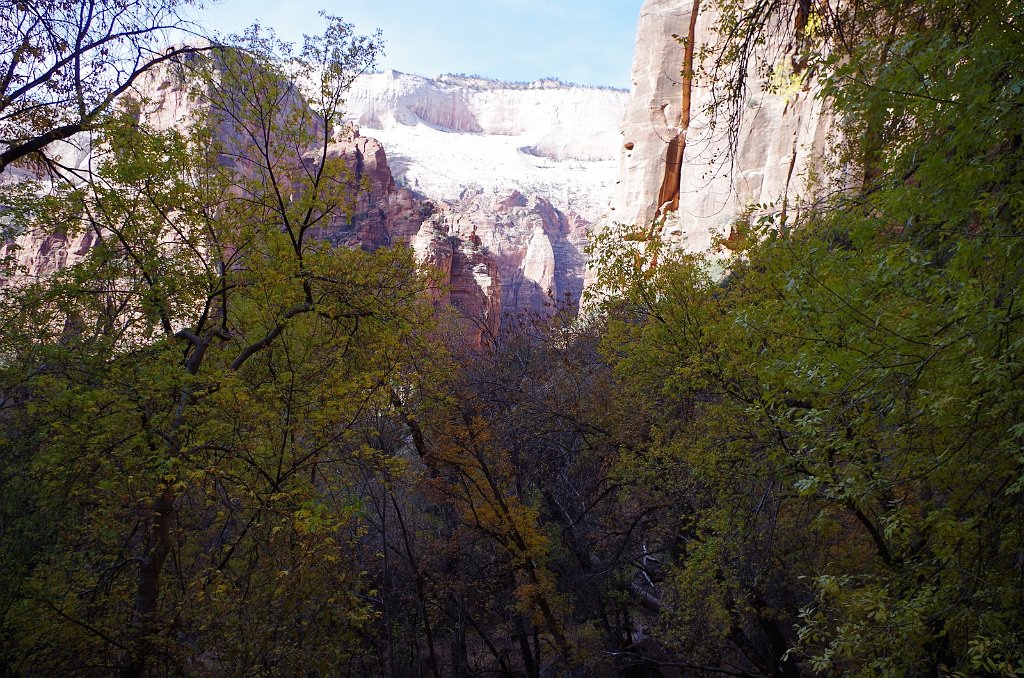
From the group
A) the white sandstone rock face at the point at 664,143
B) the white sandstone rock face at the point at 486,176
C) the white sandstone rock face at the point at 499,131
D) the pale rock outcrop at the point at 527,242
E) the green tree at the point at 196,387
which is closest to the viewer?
the green tree at the point at 196,387

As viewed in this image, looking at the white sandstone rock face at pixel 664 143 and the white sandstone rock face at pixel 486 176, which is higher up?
the white sandstone rock face at pixel 486 176

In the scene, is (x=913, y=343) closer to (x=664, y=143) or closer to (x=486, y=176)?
(x=664, y=143)

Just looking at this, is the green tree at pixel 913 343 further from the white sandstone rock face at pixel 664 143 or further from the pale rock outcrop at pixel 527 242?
the pale rock outcrop at pixel 527 242

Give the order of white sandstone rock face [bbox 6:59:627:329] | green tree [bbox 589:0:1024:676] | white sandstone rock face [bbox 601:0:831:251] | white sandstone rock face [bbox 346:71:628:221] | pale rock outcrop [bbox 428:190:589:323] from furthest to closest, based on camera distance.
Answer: white sandstone rock face [bbox 346:71:628:221], pale rock outcrop [bbox 428:190:589:323], white sandstone rock face [bbox 6:59:627:329], white sandstone rock face [bbox 601:0:831:251], green tree [bbox 589:0:1024:676]

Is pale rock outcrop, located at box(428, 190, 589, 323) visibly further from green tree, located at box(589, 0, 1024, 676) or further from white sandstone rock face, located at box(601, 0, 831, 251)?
green tree, located at box(589, 0, 1024, 676)

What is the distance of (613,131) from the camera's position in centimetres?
14138

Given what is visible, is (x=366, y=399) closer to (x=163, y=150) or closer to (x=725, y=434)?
(x=163, y=150)

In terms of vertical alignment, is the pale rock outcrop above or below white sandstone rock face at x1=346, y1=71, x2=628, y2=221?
below

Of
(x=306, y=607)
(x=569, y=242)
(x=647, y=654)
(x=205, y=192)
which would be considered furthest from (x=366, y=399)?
(x=569, y=242)

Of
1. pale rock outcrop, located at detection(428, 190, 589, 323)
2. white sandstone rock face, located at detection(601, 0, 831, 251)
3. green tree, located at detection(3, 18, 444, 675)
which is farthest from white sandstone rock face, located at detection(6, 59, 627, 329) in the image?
green tree, located at detection(3, 18, 444, 675)

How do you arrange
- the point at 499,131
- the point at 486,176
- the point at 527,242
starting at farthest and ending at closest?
the point at 499,131, the point at 486,176, the point at 527,242

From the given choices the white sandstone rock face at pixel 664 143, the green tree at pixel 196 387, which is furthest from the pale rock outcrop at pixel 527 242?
the green tree at pixel 196 387

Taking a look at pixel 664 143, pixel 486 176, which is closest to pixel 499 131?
pixel 486 176

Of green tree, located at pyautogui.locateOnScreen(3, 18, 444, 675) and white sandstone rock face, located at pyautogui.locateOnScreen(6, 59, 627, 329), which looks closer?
green tree, located at pyautogui.locateOnScreen(3, 18, 444, 675)
